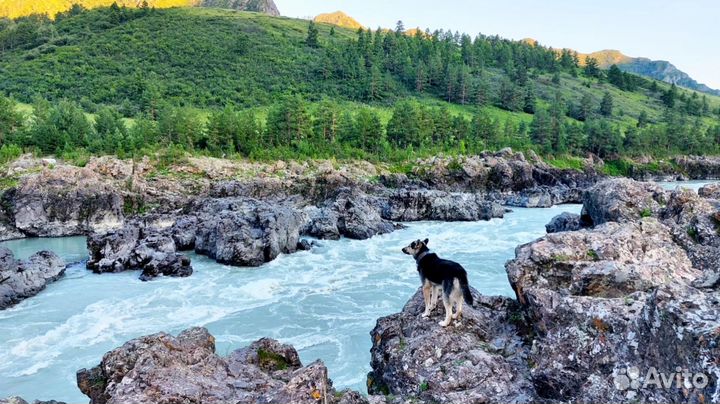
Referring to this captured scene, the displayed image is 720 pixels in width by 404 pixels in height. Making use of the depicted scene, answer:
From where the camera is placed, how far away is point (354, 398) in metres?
7.19

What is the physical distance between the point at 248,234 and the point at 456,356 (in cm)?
2471

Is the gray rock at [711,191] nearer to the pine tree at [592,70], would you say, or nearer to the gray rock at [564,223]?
the gray rock at [564,223]

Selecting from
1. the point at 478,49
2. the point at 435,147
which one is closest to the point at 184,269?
the point at 435,147

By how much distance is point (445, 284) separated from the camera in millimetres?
9680

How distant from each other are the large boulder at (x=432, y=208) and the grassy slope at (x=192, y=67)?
150ft

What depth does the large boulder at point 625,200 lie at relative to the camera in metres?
19.9

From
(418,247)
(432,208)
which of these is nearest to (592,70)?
(432,208)

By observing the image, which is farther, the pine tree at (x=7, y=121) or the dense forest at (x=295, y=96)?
the dense forest at (x=295, y=96)

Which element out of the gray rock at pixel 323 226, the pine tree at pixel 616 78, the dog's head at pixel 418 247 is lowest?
the gray rock at pixel 323 226

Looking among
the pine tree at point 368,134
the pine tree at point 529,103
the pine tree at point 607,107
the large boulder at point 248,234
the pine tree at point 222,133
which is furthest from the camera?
the pine tree at point 607,107

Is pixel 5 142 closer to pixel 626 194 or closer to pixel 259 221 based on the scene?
pixel 259 221

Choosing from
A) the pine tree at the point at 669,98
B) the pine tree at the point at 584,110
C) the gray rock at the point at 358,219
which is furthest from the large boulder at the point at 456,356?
the pine tree at the point at 669,98

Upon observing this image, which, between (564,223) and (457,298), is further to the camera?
(564,223)

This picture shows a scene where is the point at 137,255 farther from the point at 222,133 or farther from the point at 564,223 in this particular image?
the point at 222,133
